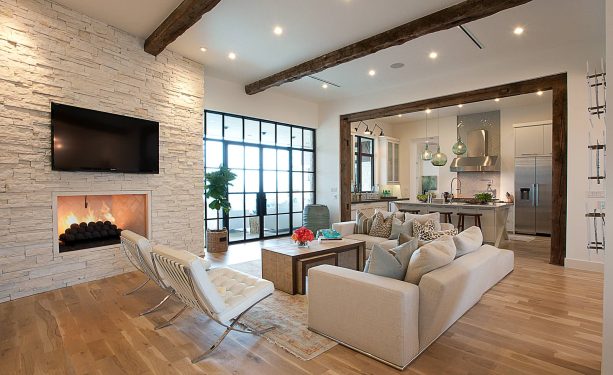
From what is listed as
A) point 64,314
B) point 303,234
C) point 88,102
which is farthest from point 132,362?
point 88,102

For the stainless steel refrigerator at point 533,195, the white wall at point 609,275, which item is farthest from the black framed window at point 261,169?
the white wall at point 609,275

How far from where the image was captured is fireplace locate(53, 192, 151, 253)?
4.42 metres

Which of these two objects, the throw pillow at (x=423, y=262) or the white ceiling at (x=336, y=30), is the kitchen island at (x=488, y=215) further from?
the throw pillow at (x=423, y=262)

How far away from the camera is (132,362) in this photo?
242 centimetres

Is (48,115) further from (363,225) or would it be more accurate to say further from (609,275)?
(609,275)

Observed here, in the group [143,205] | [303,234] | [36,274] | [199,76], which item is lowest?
[36,274]

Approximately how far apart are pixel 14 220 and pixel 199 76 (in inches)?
139

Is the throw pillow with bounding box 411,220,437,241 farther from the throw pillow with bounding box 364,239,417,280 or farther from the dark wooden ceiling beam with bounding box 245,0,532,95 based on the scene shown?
the dark wooden ceiling beam with bounding box 245,0,532,95

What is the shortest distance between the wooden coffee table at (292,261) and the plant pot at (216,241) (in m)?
2.40

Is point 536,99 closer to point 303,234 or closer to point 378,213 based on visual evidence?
point 378,213

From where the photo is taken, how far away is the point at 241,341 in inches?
108

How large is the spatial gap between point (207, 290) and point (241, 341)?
2.24ft

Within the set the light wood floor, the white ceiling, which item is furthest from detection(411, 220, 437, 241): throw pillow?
the white ceiling

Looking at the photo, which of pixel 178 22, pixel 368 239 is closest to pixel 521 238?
pixel 368 239
